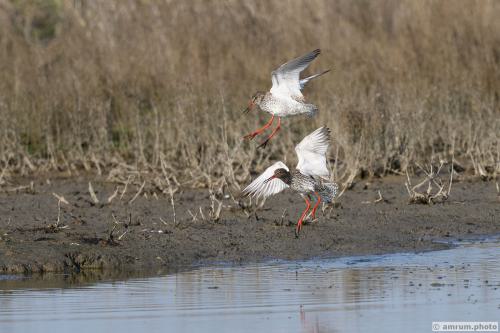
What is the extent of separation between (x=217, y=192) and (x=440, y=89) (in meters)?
5.44

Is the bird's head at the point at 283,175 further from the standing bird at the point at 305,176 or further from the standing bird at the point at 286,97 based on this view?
the standing bird at the point at 286,97

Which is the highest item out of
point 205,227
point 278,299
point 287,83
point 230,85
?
point 230,85

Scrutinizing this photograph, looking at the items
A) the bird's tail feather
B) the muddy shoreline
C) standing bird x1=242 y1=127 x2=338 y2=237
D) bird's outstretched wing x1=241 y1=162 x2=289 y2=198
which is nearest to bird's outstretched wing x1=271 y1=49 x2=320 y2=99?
standing bird x1=242 y1=127 x2=338 y2=237

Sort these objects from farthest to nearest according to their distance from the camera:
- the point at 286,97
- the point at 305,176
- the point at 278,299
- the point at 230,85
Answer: the point at 230,85, the point at 286,97, the point at 305,176, the point at 278,299

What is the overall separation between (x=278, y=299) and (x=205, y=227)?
10.6 feet

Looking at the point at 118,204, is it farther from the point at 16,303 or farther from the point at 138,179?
the point at 16,303

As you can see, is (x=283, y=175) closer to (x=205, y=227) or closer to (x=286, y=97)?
(x=286, y=97)

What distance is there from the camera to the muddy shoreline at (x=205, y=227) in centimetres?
1036

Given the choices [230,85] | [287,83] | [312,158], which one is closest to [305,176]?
[312,158]

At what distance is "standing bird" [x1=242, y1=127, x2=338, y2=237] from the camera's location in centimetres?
1130

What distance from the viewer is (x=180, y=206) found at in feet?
43.7

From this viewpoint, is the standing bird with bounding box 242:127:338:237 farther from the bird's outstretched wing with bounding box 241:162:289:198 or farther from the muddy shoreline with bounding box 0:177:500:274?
the muddy shoreline with bounding box 0:177:500:274

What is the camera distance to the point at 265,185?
37.8 feet

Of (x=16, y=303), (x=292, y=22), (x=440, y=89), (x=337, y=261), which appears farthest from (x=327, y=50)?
(x=16, y=303)
